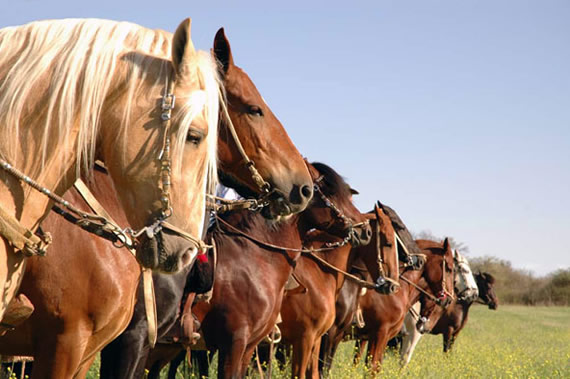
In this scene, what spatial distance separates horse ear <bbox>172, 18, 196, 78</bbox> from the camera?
8.35 feet

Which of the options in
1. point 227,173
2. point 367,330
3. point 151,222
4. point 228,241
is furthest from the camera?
point 367,330

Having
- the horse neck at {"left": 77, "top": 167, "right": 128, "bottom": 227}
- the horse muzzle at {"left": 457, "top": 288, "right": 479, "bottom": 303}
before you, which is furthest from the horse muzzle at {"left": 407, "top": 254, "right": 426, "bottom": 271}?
the horse neck at {"left": 77, "top": 167, "right": 128, "bottom": 227}

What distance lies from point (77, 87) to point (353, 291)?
24.5 feet

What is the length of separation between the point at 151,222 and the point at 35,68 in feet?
2.46

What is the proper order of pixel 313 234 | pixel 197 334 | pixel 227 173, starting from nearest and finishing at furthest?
1. pixel 227 173
2. pixel 197 334
3. pixel 313 234

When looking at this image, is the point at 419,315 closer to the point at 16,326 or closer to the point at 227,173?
the point at 227,173

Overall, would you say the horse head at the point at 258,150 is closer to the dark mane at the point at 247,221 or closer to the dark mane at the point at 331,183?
the dark mane at the point at 247,221

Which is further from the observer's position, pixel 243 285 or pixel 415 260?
pixel 415 260

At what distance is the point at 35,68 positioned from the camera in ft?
8.57

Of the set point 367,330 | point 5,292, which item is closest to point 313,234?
point 367,330

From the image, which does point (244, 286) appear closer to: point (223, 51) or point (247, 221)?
point (247, 221)

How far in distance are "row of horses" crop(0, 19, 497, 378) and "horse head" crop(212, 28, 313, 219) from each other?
0.01 m

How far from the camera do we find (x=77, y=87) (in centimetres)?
260

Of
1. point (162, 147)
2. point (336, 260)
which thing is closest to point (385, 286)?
→ point (336, 260)
